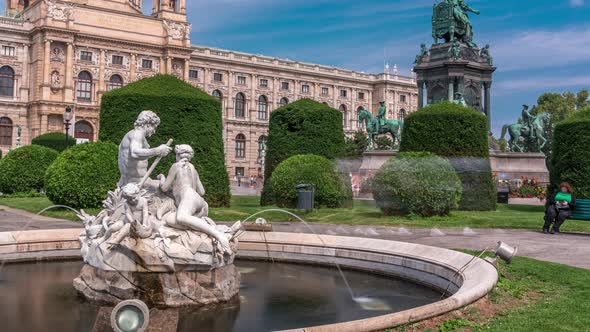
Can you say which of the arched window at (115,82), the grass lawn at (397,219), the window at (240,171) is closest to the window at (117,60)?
the arched window at (115,82)

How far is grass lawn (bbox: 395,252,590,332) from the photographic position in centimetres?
505

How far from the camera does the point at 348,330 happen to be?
4.21 meters

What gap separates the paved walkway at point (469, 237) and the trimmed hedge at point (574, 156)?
580 centimetres

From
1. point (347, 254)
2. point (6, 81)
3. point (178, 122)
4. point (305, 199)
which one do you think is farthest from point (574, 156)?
point (6, 81)

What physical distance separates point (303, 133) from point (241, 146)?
157 feet

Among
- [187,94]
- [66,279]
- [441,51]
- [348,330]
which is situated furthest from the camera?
[441,51]

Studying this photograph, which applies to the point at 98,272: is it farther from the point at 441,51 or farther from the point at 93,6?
the point at 93,6

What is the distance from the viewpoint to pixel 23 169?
2805 cm

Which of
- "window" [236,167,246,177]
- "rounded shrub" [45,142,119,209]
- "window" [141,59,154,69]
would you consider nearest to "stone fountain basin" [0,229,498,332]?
"rounded shrub" [45,142,119,209]

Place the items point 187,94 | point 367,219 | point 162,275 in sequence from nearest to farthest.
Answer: point 162,275, point 367,219, point 187,94

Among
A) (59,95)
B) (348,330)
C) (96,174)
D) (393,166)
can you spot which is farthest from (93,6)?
(348,330)

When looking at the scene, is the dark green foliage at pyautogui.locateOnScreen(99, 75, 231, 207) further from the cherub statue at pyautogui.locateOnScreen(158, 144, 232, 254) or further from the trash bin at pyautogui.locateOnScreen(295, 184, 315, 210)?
the cherub statue at pyautogui.locateOnScreen(158, 144, 232, 254)

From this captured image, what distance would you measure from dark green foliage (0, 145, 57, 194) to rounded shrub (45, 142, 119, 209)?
1035 cm

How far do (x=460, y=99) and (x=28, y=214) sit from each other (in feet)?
62.7
